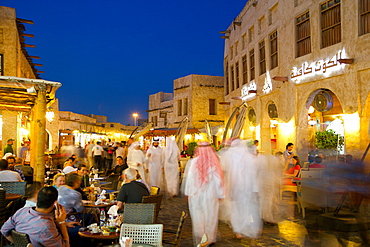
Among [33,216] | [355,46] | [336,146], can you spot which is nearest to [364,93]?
[355,46]

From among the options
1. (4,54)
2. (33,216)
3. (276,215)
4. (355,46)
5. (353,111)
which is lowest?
(276,215)

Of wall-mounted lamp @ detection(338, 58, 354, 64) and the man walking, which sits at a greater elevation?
wall-mounted lamp @ detection(338, 58, 354, 64)

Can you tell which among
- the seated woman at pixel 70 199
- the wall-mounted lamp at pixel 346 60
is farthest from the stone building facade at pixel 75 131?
the seated woman at pixel 70 199

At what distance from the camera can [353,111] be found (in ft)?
40.3

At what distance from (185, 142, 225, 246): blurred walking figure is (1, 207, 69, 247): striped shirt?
9.51ft

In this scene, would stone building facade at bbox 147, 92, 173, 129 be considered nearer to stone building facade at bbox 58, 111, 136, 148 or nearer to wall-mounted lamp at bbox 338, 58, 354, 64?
stone building facade at bbox 58, 111, 136, 148

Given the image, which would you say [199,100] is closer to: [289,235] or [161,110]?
[161,110]

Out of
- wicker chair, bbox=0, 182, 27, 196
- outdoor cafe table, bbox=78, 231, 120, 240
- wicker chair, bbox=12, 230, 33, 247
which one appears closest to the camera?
wicker chair, bbox=12, 230, 33, 247

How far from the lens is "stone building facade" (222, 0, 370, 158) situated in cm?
1219

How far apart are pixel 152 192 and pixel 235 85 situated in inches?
714

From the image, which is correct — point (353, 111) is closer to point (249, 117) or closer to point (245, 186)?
point (245, 186)

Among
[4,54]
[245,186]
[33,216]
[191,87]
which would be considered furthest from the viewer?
[191,87]

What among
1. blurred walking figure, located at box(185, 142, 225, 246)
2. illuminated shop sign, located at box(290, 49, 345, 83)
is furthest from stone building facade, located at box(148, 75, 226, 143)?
blurred walking figure, located at box(185, 142, 225, 246)

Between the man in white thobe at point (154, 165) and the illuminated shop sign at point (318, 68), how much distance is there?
23.3ft
